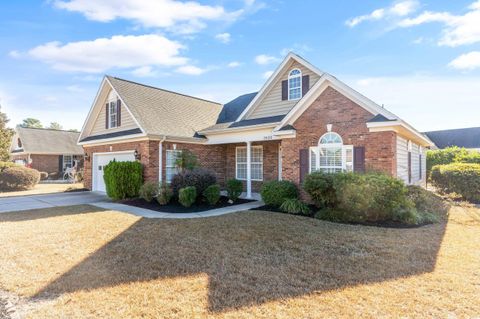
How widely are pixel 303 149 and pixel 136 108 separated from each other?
9083 mm

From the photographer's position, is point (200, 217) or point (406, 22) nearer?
point (200, 217)

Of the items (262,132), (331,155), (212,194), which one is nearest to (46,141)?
(212,194)

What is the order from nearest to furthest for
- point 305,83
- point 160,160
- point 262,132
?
1. point 262,132
2. point 305,83
3. point 160,160

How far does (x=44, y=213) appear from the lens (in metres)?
10.3

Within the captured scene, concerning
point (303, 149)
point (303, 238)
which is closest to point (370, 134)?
point (303, 149)

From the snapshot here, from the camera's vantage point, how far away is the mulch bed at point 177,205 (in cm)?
1080

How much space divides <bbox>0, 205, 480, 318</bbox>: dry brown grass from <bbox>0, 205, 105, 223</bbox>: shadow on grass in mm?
1557

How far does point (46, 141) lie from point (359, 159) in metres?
32.2

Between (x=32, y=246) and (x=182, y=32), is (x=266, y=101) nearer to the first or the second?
(x=182, y=32)

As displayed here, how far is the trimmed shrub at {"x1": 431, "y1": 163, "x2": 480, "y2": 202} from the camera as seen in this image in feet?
43.0

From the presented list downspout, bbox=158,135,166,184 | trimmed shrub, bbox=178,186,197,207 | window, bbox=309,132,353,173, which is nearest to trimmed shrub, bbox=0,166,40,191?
downspout, bbox=158,135,166,184

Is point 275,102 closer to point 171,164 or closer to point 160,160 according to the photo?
point 171,164

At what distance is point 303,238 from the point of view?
684cm

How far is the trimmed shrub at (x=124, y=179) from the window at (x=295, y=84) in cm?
842
